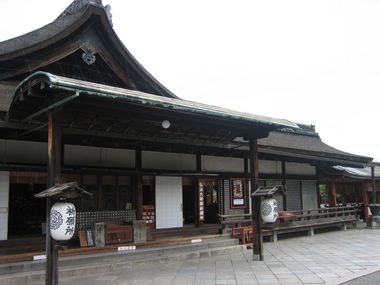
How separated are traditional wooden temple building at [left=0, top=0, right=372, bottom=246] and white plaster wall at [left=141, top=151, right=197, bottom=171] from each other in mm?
38

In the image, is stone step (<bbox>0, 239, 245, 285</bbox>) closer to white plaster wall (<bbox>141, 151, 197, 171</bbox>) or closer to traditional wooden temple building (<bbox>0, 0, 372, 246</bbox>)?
traditional wooden temple building (<bbox>0, 0, 372, 246</bbox>)

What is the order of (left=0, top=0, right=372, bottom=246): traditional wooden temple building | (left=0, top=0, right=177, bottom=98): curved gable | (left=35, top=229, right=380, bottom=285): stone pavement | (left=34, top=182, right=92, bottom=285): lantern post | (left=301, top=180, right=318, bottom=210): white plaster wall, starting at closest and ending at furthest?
1. (left=34, top=182, right=92, bottom=285): lantern post
2. (left=0, top=0, right=372, bottom=246): traditional wooden temple building
3. (left=35, top=229, right=380, bottom=285): stone pavement
4. (left=0, top=0, right=177, bottom=98): curved gable
5. (left=301, top=180, right=318, bottom=210): white plaster wall

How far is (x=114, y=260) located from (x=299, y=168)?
12305mm

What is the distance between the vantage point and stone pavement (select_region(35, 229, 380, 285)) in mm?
9172

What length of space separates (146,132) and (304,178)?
11562 mm

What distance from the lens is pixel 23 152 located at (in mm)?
11211

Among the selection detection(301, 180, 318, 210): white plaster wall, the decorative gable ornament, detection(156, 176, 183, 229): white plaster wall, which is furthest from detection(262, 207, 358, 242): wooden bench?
the decorative gable ornament

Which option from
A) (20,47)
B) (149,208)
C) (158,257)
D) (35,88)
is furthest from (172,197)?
(35,88)

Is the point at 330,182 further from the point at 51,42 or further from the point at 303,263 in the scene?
the point at 51,42

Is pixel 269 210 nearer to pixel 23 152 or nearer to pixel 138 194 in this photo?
pixel 138 194

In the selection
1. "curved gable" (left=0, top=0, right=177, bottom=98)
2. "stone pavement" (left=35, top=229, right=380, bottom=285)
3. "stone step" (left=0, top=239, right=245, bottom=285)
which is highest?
"curved gable" (left=0, top=0, right=177, bottom=98)

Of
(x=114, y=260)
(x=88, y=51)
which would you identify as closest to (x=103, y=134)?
(x=88, y=51)

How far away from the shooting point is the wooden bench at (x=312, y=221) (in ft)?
54.1

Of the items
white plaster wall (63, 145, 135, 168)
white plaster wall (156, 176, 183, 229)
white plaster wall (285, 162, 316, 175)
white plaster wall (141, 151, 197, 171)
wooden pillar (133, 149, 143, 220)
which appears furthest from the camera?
white plaster wall (285, 162, 316, 175)
